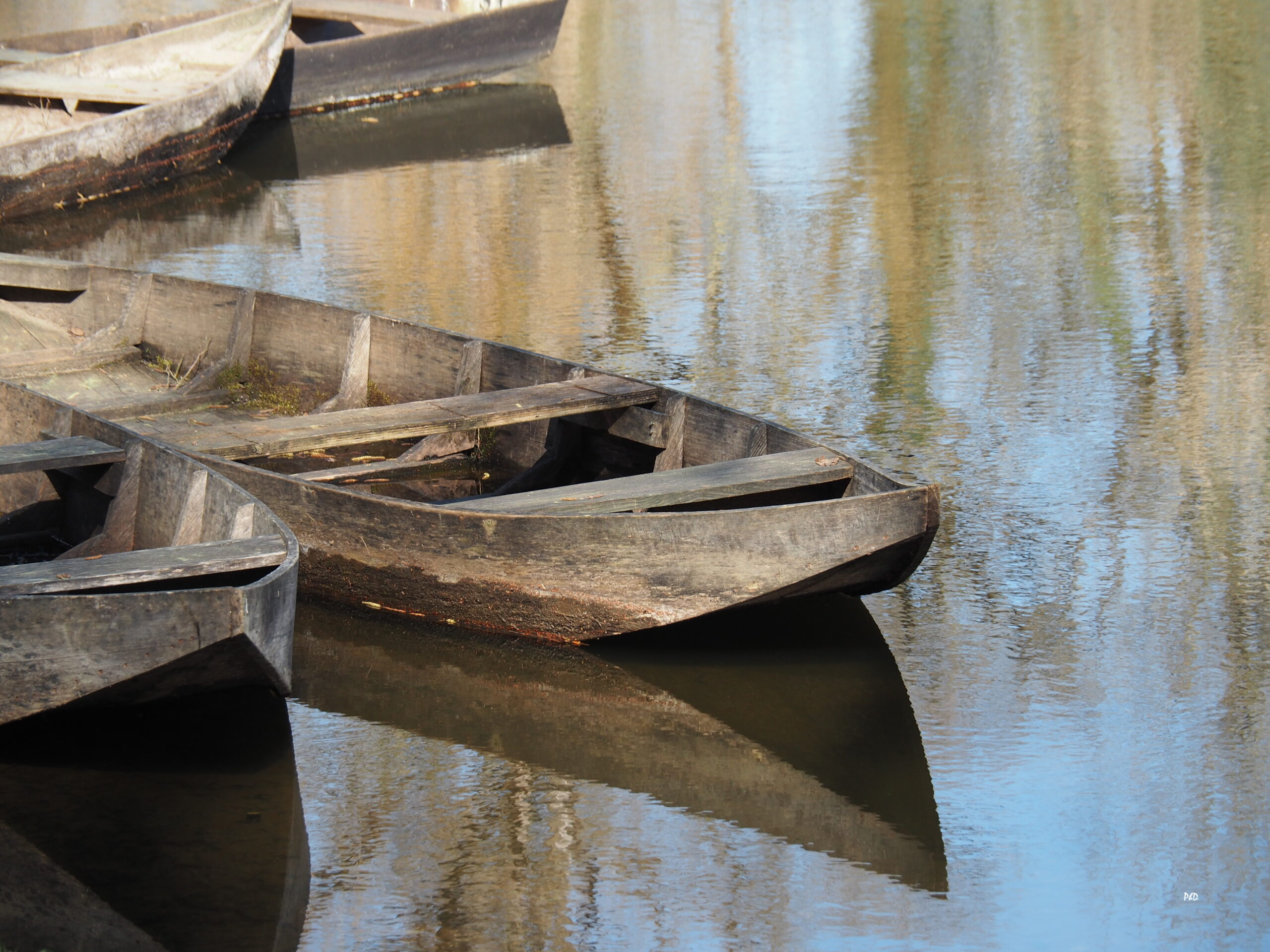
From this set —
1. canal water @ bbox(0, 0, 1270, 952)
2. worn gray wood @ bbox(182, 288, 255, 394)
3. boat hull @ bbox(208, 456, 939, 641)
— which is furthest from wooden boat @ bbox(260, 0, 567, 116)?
boat hull @ bbox(208, 456, 939, 641)

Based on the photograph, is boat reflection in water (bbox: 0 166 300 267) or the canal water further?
boat reflection in water (bbox: 0 166 300 267)

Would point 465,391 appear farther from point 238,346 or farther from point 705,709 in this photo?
point 705,709

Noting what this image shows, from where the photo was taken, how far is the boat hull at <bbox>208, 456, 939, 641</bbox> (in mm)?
5148

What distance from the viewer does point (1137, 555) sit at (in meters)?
6.16

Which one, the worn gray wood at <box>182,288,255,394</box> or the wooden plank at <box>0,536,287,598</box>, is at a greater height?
the worn gray wood at <box>182,288,255,394</box>

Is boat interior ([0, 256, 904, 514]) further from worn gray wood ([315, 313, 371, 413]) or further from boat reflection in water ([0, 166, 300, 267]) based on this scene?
boat reflection in water ([0, 166, 300, 267])

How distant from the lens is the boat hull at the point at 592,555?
16.9 feet

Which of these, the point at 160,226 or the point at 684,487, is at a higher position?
the point at 160,226

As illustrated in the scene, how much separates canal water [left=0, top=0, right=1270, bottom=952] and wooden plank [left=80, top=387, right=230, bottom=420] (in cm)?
182

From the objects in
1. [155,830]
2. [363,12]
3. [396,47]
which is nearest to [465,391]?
[155,830]

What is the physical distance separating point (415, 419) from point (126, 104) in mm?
9065

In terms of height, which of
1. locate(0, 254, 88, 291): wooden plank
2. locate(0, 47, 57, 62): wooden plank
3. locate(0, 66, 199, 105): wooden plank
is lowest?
locate(0, 254, 88, 291): wooden plank

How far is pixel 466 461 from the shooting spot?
700cm

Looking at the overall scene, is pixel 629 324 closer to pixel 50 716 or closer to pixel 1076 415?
pixel 1076 415
